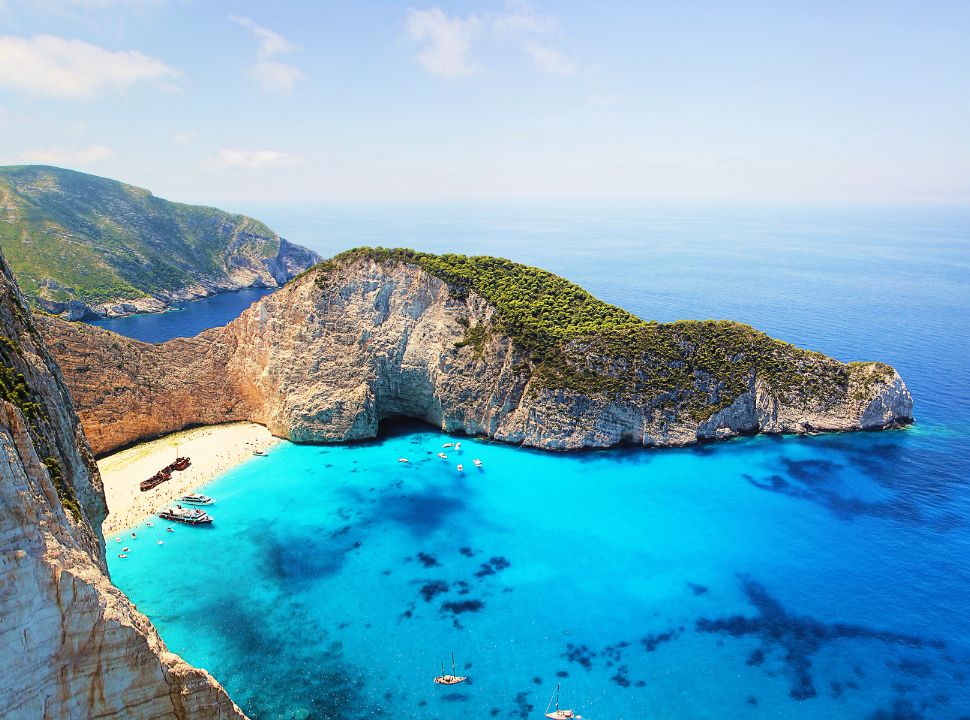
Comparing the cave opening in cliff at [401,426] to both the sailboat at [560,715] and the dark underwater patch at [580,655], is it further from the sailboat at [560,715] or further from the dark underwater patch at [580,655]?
the sailboat at [560,715]

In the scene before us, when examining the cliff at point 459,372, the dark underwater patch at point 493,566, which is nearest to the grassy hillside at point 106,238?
the cliff at point 459,372

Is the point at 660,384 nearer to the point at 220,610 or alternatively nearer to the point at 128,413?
the point at 220,610

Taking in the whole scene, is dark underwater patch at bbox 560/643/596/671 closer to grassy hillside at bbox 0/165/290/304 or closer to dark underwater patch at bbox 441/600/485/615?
dark underwater patch at bbox 441/600/485/615

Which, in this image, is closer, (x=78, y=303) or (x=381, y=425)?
(x=381, y=425)

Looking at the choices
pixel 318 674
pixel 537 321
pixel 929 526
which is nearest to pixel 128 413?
pixel 318 674

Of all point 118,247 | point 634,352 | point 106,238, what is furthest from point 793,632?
point 106,238
